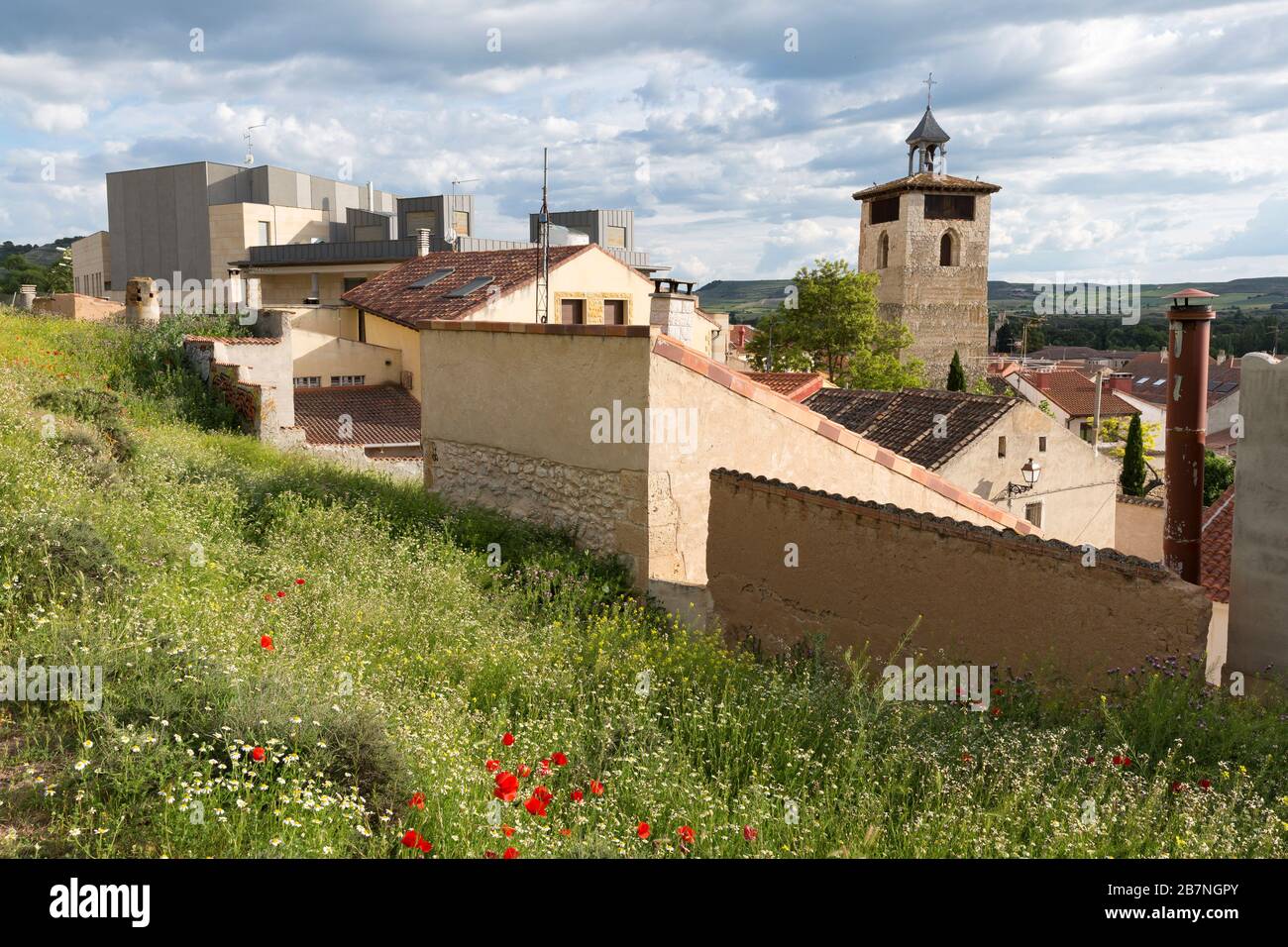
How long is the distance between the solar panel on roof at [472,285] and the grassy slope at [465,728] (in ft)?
48.1

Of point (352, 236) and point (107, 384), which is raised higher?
point (352, 236)

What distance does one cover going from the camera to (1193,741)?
19.6ft

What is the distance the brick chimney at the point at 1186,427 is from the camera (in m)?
11.6

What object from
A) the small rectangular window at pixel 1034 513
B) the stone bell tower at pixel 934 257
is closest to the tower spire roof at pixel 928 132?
the stone bell tower at pixel 934 257

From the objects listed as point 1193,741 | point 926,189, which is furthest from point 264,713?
point 926,189

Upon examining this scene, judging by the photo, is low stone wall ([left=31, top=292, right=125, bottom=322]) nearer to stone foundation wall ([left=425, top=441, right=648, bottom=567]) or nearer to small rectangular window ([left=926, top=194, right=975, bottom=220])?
stone foundation wall ([left=425, top=441, right=648, bottom=567])

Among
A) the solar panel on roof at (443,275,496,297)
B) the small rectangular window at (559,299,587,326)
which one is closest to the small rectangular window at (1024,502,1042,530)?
the small rectangular window at (559,299,587,326)

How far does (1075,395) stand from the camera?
58.4 metres

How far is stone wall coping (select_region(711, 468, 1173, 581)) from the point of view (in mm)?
7145

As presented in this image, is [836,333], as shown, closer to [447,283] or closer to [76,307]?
[447,283]

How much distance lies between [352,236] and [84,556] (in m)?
45.1

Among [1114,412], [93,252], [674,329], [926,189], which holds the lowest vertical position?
[1114,412]

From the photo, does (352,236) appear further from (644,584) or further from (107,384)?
(644,584)
